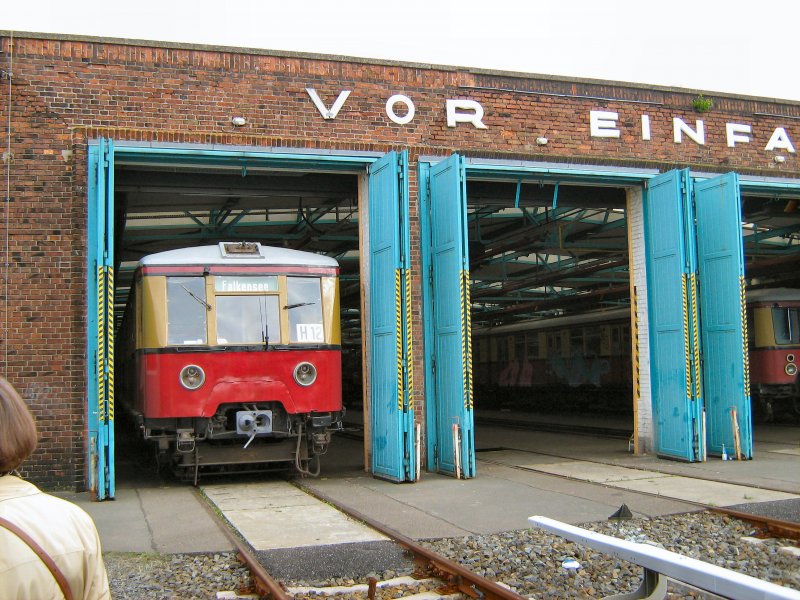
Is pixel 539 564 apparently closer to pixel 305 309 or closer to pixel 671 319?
pixel 305 309

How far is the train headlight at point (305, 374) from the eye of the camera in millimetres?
10078

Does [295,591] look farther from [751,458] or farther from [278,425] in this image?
[751,458]

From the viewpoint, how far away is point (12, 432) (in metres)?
2.00

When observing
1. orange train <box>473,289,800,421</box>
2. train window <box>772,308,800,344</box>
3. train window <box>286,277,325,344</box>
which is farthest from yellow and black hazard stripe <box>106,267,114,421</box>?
train window <box>772,308,800,344</box>

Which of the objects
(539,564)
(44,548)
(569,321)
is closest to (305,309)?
(539,564)

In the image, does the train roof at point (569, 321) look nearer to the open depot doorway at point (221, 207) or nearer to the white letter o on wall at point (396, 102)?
the open depot doorway at point (221, 207)

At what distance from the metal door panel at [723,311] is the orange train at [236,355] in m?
5.58

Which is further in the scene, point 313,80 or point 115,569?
point 313,80

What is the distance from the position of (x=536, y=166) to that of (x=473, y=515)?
560 centimetres

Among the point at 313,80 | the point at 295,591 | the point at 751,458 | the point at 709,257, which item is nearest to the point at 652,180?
the point at 709,257

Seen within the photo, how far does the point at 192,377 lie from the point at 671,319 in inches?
266

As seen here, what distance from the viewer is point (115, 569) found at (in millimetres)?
6000

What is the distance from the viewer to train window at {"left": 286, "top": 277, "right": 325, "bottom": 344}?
10.2 meters

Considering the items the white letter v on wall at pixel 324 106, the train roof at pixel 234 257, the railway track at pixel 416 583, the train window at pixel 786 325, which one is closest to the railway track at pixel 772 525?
the railway track at pixel 416 583
